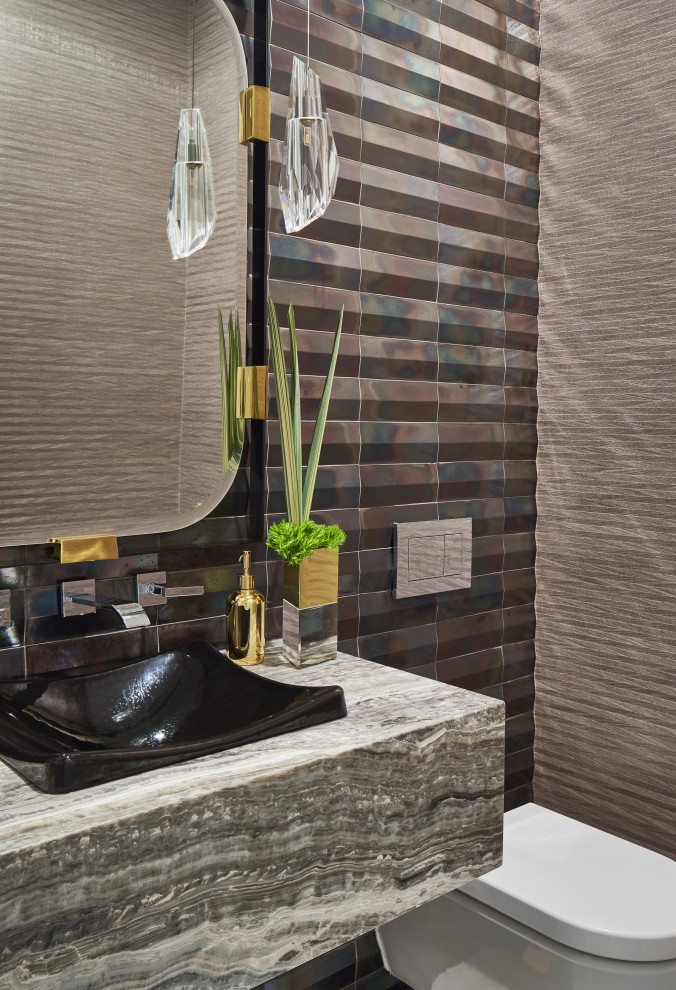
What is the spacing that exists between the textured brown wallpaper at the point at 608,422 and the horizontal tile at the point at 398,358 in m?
0.43

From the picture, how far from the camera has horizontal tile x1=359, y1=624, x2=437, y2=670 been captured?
6.10ft

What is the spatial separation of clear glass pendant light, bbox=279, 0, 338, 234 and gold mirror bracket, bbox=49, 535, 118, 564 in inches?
23.8

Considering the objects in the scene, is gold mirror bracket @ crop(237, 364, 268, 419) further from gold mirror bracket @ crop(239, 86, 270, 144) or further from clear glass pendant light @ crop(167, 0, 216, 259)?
gold mirror bracket @ crop(239, 86, 270, 144)

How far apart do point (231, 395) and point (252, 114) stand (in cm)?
53

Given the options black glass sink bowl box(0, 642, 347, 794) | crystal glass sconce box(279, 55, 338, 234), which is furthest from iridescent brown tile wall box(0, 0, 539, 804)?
crystal glass sconce box(279, 55, 338, 234)

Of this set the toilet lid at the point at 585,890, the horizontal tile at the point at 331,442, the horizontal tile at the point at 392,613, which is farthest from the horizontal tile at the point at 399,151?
the toilet lid at the point at 585,890

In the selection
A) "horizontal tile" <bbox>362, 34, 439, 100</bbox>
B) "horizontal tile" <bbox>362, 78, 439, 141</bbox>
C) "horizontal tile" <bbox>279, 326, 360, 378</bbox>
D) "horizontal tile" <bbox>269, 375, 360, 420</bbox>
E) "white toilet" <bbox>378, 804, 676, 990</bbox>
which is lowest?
"white toilet" <bbox>378, 804, 676, 990</bbox>

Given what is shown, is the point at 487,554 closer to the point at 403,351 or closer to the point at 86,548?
the point at 403,351

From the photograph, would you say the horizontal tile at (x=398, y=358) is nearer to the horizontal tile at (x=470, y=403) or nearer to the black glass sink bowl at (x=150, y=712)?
the horizontal tile at (x=470, y=403)

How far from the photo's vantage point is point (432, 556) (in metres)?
1.96

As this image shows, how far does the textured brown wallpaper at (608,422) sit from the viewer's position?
1.94 meters

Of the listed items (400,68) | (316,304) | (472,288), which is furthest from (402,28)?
(316,304)

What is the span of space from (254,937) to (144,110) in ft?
4.21

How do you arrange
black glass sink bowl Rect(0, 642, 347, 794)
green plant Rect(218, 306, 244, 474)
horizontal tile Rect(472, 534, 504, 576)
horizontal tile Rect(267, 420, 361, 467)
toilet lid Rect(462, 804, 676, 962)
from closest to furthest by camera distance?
black glass sink bowl Rect(0, 642, 347, 794)
toilet lid Rect(462, 804, 676, 962)
green plant Rect(218, 306, 244, 474)
horizontal tile Rect(267, 420, 361, 467)
horizontal tile Rect(472, 534, 504, 576)
